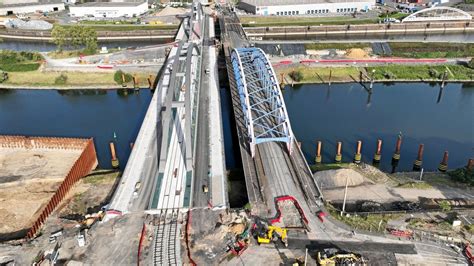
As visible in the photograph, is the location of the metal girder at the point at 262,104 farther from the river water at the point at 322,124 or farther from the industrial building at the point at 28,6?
the industrial building at the point at 28,6

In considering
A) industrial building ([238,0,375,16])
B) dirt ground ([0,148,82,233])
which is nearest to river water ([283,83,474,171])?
dirt ground ([0,148,82,233])

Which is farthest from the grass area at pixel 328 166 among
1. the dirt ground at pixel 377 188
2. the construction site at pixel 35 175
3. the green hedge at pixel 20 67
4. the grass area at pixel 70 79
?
the green hedge at pixel 20 67

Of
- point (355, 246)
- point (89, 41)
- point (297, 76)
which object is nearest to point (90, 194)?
point (355, 246)

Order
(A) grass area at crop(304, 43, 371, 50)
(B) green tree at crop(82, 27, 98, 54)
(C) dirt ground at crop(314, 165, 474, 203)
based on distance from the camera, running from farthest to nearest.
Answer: (A) grass area at crop(304, 43, 371, 50)
(B) green tree at crop(82, 27, 98, 54)
(C) dirt ground at crop(314, 165, 474, 203)

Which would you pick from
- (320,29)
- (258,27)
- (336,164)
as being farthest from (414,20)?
(336,164)

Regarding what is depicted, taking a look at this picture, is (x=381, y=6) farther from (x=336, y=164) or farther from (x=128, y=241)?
(x=128, y=241)

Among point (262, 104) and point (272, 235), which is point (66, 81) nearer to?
point (262, 104)

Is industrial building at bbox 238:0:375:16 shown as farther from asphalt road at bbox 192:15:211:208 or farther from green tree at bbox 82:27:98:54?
asphalt road at bbox 192:15:211:208
